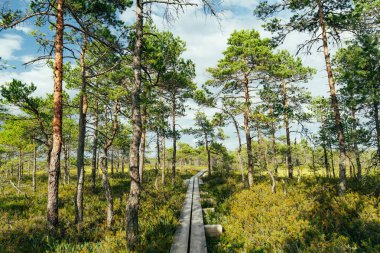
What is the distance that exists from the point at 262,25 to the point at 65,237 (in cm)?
1313

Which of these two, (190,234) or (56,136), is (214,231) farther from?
(56,136)

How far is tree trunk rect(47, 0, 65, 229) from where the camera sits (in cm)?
731

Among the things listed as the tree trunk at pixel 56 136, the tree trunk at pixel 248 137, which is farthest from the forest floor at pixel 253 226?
the tree trunk at pixel 248 137

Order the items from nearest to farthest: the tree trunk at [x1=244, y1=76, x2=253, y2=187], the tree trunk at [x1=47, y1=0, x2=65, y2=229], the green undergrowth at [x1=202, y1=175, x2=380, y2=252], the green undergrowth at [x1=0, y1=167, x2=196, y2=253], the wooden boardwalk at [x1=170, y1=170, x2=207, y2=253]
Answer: the green undergrowth at [x1=0, y1=167, x2=196, y2=253]
the green undergrowth at [x1=202, y1=175, x2=380, y2=252]
the tree trunk at [x1=47, y1=0, x2=65, y2=229]
the wooden boardwalk at [x1=170, y1=170, x2=207, y2=253]
the tree trunk at [x1=244, y1=76, x2=253, y2=187]

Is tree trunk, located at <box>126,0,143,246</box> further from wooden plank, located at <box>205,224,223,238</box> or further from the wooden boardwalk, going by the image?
wooden plank, located at <box>205,224,223,238</box>

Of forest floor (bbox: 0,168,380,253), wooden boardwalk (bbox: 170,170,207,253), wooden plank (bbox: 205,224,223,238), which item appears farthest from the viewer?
wooden plank (bbox: 205,224,223,238)

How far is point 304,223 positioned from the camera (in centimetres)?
874

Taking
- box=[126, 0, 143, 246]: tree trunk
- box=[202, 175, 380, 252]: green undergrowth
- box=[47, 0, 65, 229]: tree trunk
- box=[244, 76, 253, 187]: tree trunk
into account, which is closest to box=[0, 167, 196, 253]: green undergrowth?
box=[126, 0, 143, 246]: tree trunk

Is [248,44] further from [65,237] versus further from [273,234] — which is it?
[65,237]

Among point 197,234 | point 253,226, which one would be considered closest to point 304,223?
point 253,226

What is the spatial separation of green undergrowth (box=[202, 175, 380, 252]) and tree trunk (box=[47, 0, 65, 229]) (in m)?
5.44

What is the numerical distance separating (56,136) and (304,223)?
927 cm

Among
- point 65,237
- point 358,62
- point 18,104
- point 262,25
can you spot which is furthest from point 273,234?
point 358,62

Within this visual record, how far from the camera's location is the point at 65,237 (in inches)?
293
